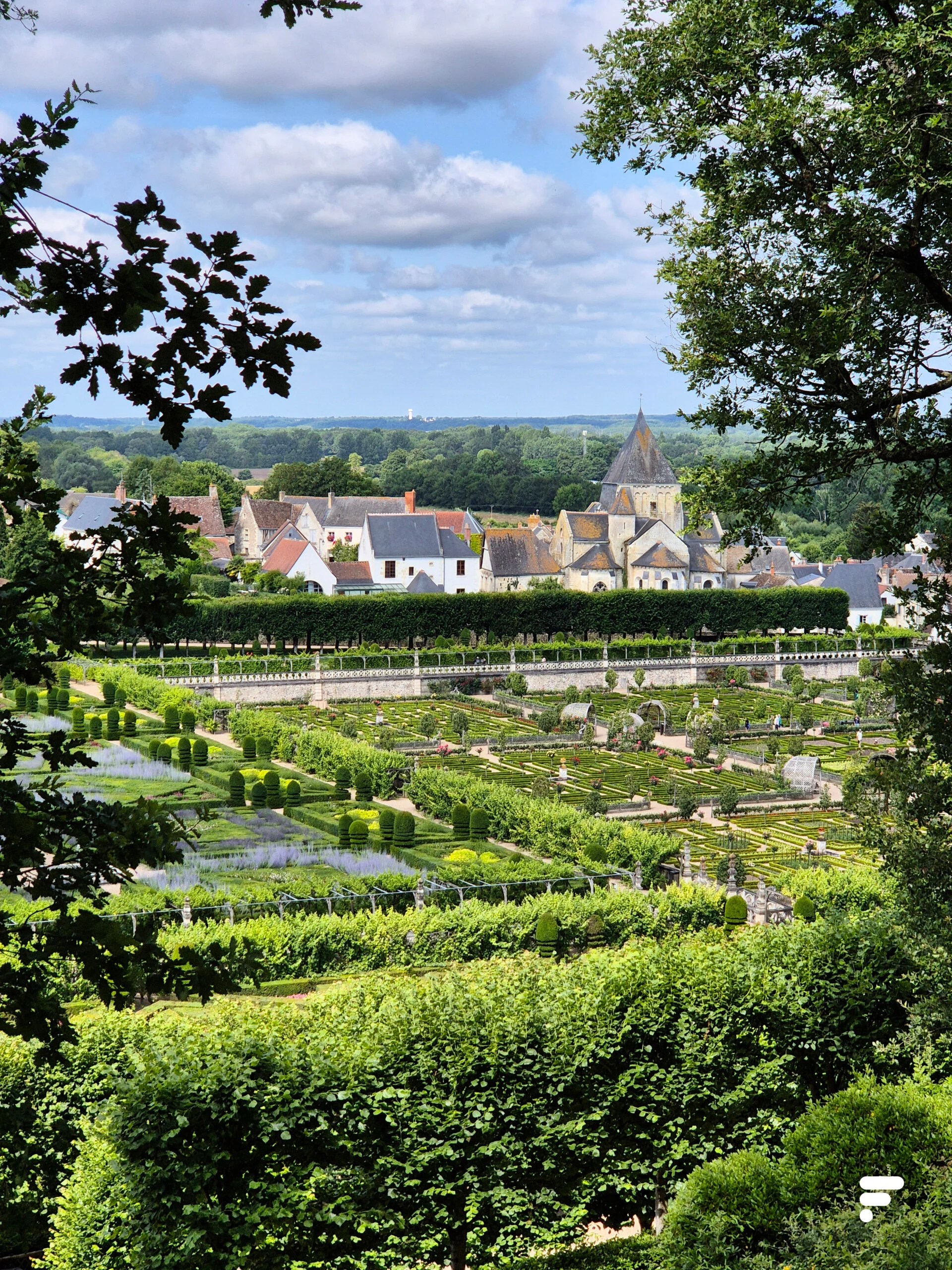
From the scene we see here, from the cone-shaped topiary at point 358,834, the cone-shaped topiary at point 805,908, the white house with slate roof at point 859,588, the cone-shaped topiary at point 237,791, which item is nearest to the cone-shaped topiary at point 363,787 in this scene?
the cone-shaped topiary at point 237,791

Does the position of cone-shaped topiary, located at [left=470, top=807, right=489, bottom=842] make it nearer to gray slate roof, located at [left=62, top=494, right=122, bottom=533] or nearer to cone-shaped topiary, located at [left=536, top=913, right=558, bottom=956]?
cone-shaped topiary, located at [left=536, top=913, right=558, bottom=956]

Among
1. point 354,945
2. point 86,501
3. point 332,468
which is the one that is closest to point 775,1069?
point 354,945

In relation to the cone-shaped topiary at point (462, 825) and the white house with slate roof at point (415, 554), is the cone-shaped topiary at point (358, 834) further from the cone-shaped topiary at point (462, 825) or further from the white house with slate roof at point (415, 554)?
the white house with slate roof at point (415, 554)

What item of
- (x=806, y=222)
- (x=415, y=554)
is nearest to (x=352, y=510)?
(x=415, y=554)

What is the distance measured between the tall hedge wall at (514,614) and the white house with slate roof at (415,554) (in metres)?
9.91

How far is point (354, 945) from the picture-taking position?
75.3ft

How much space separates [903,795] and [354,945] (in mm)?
11935

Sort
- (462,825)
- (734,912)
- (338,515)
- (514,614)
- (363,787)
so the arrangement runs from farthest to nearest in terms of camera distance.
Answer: (338,515), (514,614), (363,787), (462,825), (734,912)

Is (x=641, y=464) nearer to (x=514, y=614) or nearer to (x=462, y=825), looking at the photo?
(x=514, y=614)

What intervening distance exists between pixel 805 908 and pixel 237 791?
17618mm

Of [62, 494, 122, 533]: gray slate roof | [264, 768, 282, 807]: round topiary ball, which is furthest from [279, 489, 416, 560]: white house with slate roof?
[264, 768, 282, 807]: round topiary ball

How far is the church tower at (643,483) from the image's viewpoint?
79.7 metres

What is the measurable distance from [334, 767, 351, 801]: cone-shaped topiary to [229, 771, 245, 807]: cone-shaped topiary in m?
2.82

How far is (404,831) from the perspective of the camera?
32.0 meters
